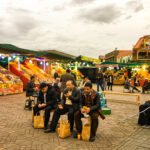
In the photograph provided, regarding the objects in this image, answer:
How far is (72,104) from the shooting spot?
577cm

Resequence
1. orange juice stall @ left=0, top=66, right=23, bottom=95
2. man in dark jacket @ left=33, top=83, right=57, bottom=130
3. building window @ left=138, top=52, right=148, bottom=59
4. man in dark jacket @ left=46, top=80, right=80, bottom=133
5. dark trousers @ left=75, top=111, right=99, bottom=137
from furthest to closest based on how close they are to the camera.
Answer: building window @ left=138, top=52, right=148, bottom=59 → orange juice stall @ left=0, top=66, right=23, bottom=95 → man in dark jacket @ left=33, top=83, right=57, bottom=130 → man in dark jacket @ left=46, top=80, right=80, bottom=133 → dark trousers @ left=75, top=111, right=99, bottom=137

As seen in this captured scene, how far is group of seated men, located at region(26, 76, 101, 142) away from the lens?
5.32 m

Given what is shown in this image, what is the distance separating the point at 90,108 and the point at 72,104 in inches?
26.0

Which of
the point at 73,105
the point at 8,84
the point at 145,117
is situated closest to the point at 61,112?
the point at 73,105

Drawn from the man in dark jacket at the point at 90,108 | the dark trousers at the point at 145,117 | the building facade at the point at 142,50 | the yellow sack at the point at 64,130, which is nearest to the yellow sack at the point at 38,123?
the yellow sack at the point at 64,130

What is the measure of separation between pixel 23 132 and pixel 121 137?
8.19 ft

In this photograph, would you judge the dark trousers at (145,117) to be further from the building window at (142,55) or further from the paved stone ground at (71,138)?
the building window at (142,55)

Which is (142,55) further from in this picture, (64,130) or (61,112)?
(64,130)

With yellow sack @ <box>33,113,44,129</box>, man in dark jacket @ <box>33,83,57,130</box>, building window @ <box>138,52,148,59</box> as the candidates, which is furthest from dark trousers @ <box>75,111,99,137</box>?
building window @ <box>138,52,148,59</box>

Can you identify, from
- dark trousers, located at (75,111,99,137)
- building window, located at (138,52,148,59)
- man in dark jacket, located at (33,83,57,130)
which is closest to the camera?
dark trousers, located at (75,111,99,137)

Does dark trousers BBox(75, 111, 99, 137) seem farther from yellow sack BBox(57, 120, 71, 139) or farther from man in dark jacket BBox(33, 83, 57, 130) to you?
man in dark jacket BBox(33, 83, 57, 130)

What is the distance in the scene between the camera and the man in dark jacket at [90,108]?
207 inches

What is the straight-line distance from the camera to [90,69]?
30250 millimetres

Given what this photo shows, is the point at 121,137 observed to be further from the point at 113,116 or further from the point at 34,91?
the point at 34,91
